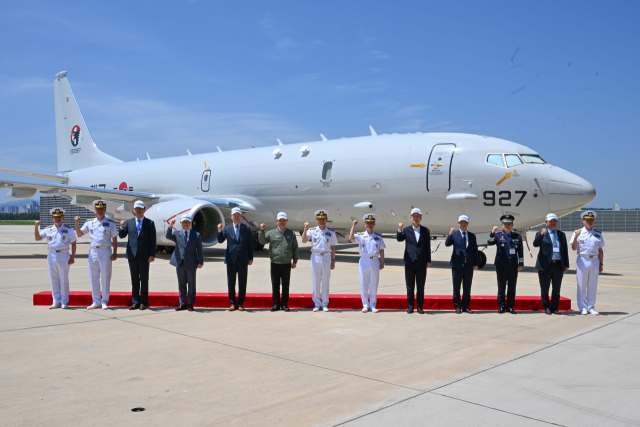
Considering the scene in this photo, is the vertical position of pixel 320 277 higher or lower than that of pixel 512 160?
lower

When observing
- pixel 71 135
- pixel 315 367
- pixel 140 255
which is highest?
pixel 71 135

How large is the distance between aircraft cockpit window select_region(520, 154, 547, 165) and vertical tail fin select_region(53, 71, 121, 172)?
1894 centimetres

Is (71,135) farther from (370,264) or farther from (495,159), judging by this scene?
(370,264)

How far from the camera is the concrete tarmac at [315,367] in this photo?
3963 millimetres

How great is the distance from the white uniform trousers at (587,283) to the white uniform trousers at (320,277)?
3.79m

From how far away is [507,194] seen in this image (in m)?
13.2

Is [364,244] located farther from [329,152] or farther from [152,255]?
[329,152]

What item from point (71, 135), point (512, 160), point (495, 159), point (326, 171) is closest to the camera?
point (512, 160)

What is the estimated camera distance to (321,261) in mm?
8375

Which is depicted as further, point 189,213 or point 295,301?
point 189,213

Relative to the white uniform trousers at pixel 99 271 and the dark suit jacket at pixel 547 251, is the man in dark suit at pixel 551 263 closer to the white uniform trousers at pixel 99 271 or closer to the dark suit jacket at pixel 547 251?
the dark suit jacket at pixel 547 251

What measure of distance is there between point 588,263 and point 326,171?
30.3 ft

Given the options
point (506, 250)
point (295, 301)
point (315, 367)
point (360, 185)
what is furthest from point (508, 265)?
point (360, 185)

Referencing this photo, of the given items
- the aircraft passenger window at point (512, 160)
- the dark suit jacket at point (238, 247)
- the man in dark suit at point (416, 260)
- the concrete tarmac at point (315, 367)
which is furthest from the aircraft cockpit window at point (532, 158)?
the dark suit jacket at point (238, 247)
